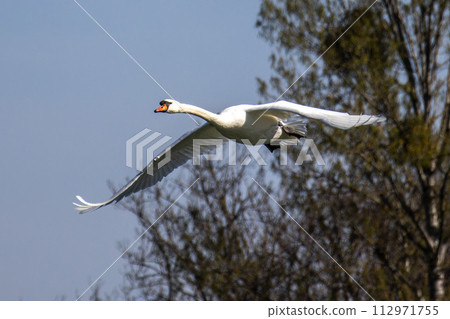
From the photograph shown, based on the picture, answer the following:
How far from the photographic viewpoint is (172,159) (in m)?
13.1

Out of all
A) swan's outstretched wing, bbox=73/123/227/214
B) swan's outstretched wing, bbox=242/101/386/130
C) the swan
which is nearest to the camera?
swan's outstretched wing, bbox=242/101/386/130

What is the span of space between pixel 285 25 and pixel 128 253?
238 inches

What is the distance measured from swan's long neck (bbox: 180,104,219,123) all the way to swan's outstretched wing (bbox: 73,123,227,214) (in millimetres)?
481

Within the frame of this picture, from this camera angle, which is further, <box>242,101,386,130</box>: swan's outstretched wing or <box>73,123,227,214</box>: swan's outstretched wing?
<box>73,123,227,214</box>: swan's outstretched wing

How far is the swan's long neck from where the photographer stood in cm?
1120

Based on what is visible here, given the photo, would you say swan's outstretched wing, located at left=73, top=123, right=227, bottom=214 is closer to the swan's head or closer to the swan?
the swan

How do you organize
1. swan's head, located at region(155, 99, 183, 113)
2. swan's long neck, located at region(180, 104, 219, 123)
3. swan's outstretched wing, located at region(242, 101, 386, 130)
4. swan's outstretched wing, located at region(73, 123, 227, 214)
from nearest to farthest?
swan's outstretched wing, located at region(242, 101, 386, 130) → swan's long neck, located at region(180, 104, 219, 123) → swan's head, located at region(155, 99, 183, 113) → swan's outstretched wing, located at region(73, 123, 227, 214)

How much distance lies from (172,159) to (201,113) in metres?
1.92

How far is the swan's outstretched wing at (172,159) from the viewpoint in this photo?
40.5 ft

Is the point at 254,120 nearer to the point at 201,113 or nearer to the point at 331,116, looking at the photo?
the point at 201,113

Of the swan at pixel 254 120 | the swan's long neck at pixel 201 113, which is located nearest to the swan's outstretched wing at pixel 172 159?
the swan at pixel 254 120

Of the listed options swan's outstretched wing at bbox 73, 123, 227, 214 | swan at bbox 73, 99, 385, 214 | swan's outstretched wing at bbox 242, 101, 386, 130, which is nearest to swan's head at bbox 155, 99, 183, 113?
swan at bbox 73, 99, 385, 214

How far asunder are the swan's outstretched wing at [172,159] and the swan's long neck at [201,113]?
0.48 metres
